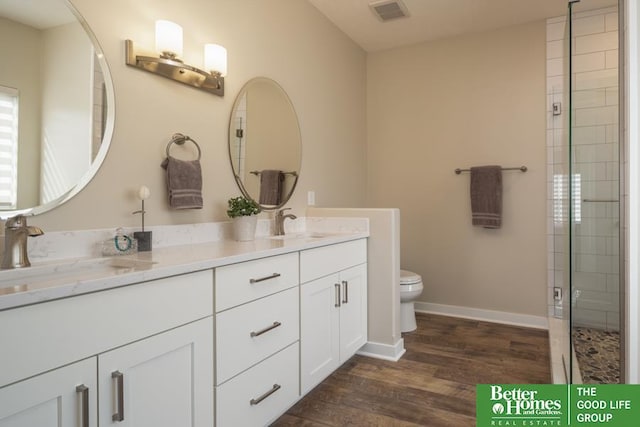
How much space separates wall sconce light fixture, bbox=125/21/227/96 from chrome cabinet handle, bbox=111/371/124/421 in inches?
49.7

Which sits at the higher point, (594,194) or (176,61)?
(176,61)

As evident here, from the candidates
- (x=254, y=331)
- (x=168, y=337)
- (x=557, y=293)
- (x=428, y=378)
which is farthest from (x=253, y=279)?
(x=557, y=293)

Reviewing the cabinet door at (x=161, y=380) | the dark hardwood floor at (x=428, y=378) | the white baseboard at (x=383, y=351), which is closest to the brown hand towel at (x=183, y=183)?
the cabinet door at (x=161, y=380)

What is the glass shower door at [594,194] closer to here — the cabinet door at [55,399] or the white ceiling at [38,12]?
the cabinet door at [55,399]

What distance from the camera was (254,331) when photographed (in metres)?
1.57

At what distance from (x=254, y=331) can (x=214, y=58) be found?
1.35 metres

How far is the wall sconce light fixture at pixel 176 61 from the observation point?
5.72 ft

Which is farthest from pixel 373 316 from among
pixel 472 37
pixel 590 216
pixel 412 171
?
pixel 472 37

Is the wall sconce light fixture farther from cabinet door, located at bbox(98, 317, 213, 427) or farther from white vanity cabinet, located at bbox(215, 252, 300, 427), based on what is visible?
cabinet door, located at bbox(98, 317, 213, 427)

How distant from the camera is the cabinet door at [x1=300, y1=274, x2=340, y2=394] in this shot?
1.91m

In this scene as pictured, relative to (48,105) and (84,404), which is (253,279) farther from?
(48,105)

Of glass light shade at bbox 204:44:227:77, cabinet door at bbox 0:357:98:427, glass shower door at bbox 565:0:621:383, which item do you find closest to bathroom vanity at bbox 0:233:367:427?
cabinet door at bbox 0:357:98:427

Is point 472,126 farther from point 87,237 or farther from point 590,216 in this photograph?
point 87,237

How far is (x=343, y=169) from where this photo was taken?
11.5ft
